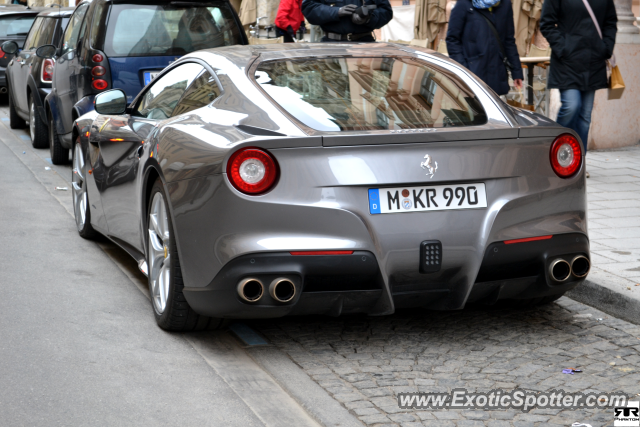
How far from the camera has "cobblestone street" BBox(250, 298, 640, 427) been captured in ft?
12.2

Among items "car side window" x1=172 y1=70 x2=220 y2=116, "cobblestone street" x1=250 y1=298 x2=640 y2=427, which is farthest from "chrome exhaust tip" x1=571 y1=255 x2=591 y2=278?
"car side window" x1=172 y1=70 x2=220 y2=116

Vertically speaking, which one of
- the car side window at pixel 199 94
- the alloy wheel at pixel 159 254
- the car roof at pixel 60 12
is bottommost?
the alloy wheel at pixel 159 254

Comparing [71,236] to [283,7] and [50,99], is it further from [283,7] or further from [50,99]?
[283,7]

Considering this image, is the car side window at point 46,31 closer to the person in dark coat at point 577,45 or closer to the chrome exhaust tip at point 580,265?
the person in dark coat at point 577,45

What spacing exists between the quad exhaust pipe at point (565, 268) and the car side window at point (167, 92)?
6.95 ft

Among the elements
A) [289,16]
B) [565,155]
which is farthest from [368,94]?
[289,16]

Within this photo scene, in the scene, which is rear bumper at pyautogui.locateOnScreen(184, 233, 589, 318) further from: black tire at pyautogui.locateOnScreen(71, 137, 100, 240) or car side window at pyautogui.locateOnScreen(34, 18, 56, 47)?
car side window at pyautogui.locateOnScreen(34, 18, 56, 47)

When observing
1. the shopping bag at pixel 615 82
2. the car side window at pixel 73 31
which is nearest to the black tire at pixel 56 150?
the car side window at pixel 73 31

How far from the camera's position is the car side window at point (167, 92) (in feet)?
17.3

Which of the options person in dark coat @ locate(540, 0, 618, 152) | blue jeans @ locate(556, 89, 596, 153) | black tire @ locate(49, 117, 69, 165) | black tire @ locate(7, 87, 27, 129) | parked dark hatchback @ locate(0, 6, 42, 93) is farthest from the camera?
parked dark hatchback @ locate(0, 6, 42, 93)

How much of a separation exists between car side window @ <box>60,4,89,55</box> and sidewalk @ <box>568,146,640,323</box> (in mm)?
5567

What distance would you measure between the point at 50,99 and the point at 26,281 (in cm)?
532

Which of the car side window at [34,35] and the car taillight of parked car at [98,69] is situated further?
the car side window at [34,35]

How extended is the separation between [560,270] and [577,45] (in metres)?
4.70
